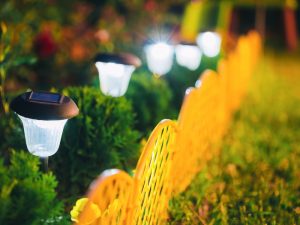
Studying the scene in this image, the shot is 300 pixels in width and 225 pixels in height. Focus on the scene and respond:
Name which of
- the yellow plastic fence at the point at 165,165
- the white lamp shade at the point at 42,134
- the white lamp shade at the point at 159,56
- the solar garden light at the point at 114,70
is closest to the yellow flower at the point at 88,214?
the yellow plastic fence at the point at 165,165

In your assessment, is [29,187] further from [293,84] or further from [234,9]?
[234,9]

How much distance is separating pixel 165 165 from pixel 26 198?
1257mm

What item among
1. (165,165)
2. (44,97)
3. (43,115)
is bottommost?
(165,165)

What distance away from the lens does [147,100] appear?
231 inches

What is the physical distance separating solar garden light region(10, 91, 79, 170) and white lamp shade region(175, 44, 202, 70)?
371cm

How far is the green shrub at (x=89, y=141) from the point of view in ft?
13.8

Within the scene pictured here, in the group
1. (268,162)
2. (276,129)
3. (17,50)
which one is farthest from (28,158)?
(276,129)

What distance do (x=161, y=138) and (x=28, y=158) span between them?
879 millimetres

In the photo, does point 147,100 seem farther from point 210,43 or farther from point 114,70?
point 210,43

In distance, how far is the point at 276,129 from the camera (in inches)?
308

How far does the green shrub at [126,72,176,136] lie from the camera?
5.74 metres

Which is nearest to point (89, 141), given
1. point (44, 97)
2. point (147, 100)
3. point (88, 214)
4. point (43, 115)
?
point (44, 97)

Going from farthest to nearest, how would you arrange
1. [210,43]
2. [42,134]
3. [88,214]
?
[210,43] < [42,134] < [88,214]

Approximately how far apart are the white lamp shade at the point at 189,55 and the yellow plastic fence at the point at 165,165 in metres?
0.37
